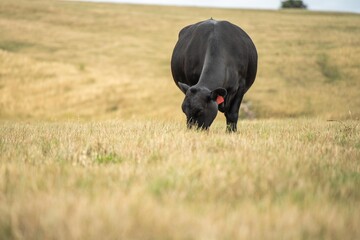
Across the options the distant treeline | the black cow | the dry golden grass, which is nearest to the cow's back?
the black cow

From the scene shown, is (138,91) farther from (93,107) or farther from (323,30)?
(323,30)

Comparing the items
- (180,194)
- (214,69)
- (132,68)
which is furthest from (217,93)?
(132,68)

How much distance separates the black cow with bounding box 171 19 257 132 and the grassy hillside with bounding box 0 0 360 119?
455 inches

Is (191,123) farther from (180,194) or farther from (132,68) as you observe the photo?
(132,68)

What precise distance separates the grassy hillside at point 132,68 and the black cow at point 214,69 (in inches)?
455

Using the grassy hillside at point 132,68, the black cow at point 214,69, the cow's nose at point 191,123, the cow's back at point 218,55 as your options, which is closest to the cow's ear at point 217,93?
the black cow at point 214,69

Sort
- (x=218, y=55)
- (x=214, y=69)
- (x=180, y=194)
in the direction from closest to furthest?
(x=180, y=194)
(x=214, y=69)
(x=218, y=55)

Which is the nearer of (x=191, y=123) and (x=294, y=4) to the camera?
(x=191, y=123)

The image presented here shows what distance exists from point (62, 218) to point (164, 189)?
2.80ft

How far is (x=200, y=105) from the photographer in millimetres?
6699

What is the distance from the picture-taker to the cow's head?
22.0ft

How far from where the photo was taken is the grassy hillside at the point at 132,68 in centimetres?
2281

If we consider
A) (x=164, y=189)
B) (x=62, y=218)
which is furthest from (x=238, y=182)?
(x=62, y=218)

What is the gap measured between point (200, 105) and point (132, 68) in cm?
2336
